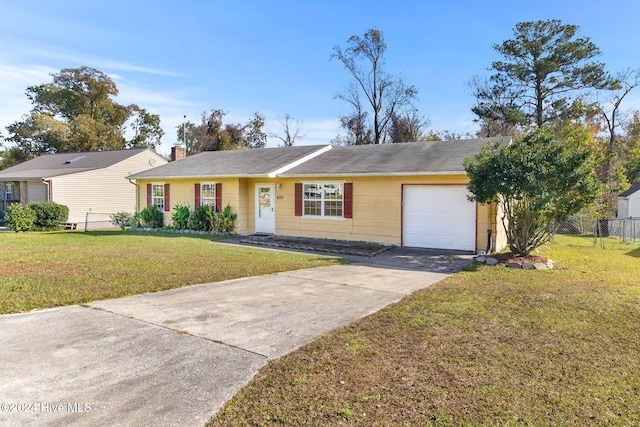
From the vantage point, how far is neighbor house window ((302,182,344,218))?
1409 centimetres

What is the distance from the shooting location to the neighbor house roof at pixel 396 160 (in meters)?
12.3

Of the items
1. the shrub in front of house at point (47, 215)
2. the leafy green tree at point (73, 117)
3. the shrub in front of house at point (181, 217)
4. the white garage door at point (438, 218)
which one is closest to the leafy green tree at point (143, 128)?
the leafy green tree at point (73, 117)

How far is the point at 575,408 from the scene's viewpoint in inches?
121

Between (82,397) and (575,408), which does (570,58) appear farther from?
(82,397)

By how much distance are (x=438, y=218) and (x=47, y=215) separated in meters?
18.5

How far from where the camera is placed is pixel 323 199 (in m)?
14.4

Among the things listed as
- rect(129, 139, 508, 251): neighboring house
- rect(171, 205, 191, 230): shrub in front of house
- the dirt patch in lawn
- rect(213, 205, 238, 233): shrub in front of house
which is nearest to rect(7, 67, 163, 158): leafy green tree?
rect(129, 139, 508, 251): neighboring house

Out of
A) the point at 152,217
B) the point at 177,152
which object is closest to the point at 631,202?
the point at 152,217

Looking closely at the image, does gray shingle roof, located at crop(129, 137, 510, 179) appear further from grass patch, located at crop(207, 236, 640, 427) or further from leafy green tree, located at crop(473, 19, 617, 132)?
leafy green tree, located at crop(473, 19, 617, 132)

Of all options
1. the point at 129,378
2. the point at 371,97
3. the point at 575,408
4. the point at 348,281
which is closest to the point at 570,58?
the point at 371,97

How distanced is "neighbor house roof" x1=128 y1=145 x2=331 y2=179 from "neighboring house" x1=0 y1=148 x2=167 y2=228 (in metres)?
6.82

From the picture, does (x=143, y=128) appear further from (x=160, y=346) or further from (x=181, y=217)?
(x=160, y=346)

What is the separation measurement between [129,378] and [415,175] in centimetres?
1030

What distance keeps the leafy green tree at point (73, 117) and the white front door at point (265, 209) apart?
30840 mm
